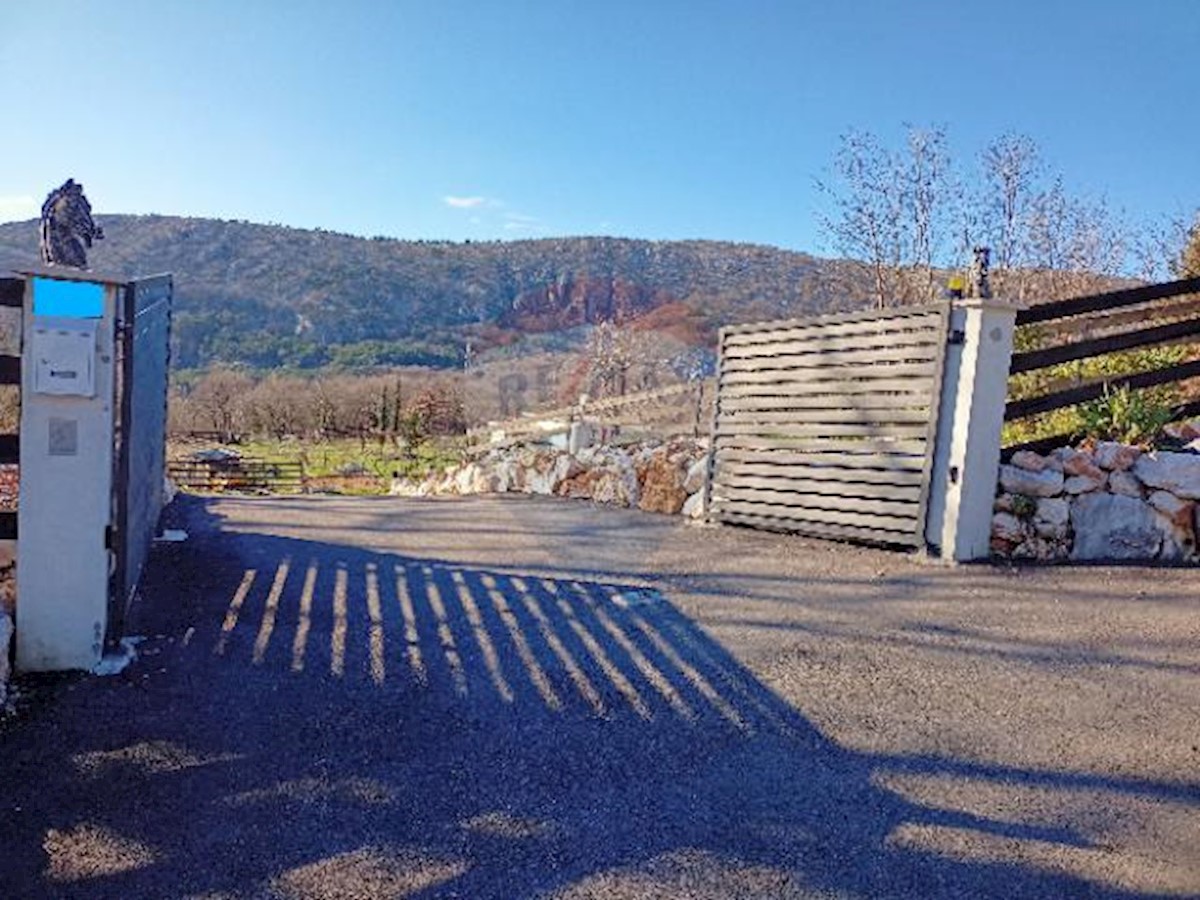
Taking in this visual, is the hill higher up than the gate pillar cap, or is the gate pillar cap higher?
the hill

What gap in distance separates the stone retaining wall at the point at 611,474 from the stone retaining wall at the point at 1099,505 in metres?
2.92

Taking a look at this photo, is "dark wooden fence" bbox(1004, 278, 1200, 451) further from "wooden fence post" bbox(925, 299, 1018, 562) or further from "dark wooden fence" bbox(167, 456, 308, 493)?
"dark wooden fence" bbox(167, 456, 308, 493)

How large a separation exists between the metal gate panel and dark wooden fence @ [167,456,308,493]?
17.2m

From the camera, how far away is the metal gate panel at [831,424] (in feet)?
20.2

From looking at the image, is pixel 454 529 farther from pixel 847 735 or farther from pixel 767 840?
pixel 767 840

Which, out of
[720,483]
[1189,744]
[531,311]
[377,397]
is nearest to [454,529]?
[720,483]

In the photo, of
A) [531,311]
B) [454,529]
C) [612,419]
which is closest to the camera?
[454,529]

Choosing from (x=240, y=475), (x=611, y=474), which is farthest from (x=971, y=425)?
(x=240, y=475)

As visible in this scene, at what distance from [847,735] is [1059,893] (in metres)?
1.06

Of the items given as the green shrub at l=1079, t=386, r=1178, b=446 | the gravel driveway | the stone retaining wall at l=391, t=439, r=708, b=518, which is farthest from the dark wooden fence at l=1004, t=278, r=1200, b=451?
the stone retaining wall at l=391, t=439, r=708, b=518

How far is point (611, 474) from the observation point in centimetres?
1006

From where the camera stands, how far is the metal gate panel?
615 centimetres

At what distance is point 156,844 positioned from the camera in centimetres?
241

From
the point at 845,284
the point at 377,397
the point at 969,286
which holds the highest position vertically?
the point at 845,284
